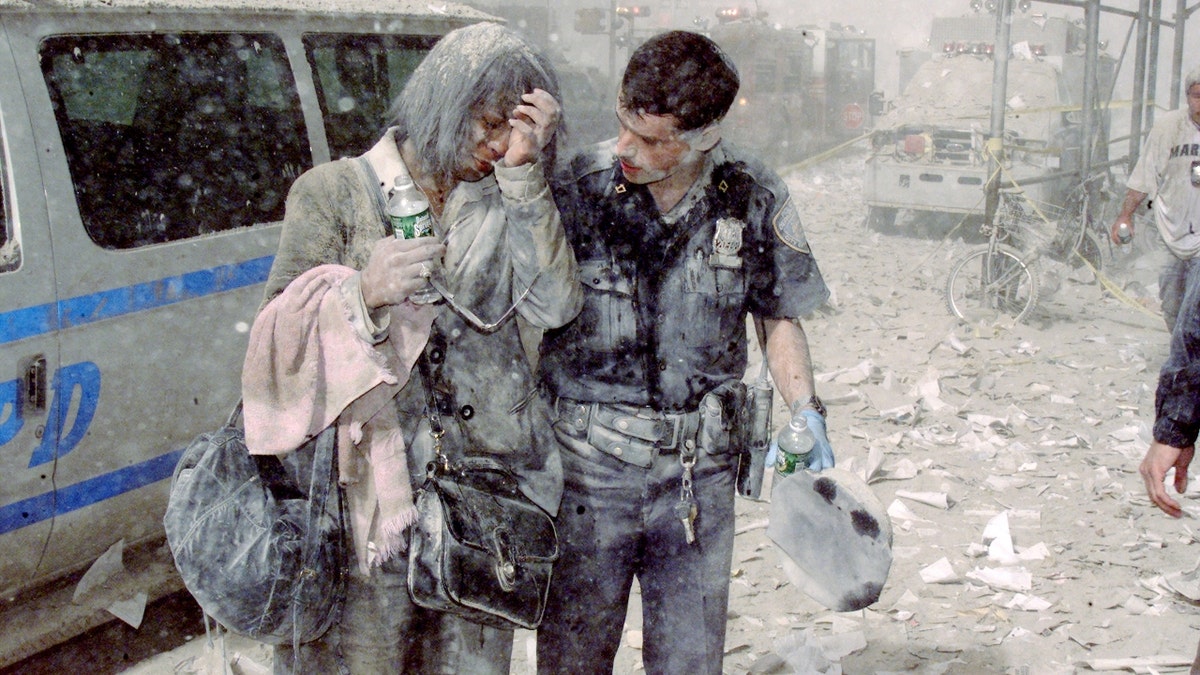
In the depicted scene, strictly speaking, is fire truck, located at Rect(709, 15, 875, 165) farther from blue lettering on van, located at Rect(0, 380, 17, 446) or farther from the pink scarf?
the pink scarf

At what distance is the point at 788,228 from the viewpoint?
284 centimetres

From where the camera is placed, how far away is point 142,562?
14.3 ft

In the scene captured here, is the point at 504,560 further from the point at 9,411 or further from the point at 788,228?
the point at 9,411

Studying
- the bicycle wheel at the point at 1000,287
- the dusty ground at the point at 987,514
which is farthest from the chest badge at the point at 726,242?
the bicycle wheel at the point at 1000,287

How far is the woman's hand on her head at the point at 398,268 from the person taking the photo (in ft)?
6.93


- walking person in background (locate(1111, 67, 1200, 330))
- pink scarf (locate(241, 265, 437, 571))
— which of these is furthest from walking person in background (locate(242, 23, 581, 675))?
walking person in background (locate(1111, 67, 1200, 330))

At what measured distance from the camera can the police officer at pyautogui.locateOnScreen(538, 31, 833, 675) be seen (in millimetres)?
2771

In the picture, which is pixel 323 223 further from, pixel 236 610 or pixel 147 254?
pixel 147 254

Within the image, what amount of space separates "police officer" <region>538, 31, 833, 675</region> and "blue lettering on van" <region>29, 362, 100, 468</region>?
84.7 inches

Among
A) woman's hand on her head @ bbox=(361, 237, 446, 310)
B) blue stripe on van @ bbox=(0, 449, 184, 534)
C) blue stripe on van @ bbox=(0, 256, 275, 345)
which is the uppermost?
woman's hand on her head @ bbox=(361, 237, 446, 310)

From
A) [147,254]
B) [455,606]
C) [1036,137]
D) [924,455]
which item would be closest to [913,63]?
[1036,137]

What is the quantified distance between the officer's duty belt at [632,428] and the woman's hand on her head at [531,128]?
80 centimetres

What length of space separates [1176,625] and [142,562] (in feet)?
14.9

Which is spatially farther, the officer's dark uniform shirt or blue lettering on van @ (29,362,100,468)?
blue lettering on van @ (29,362,100,468)
